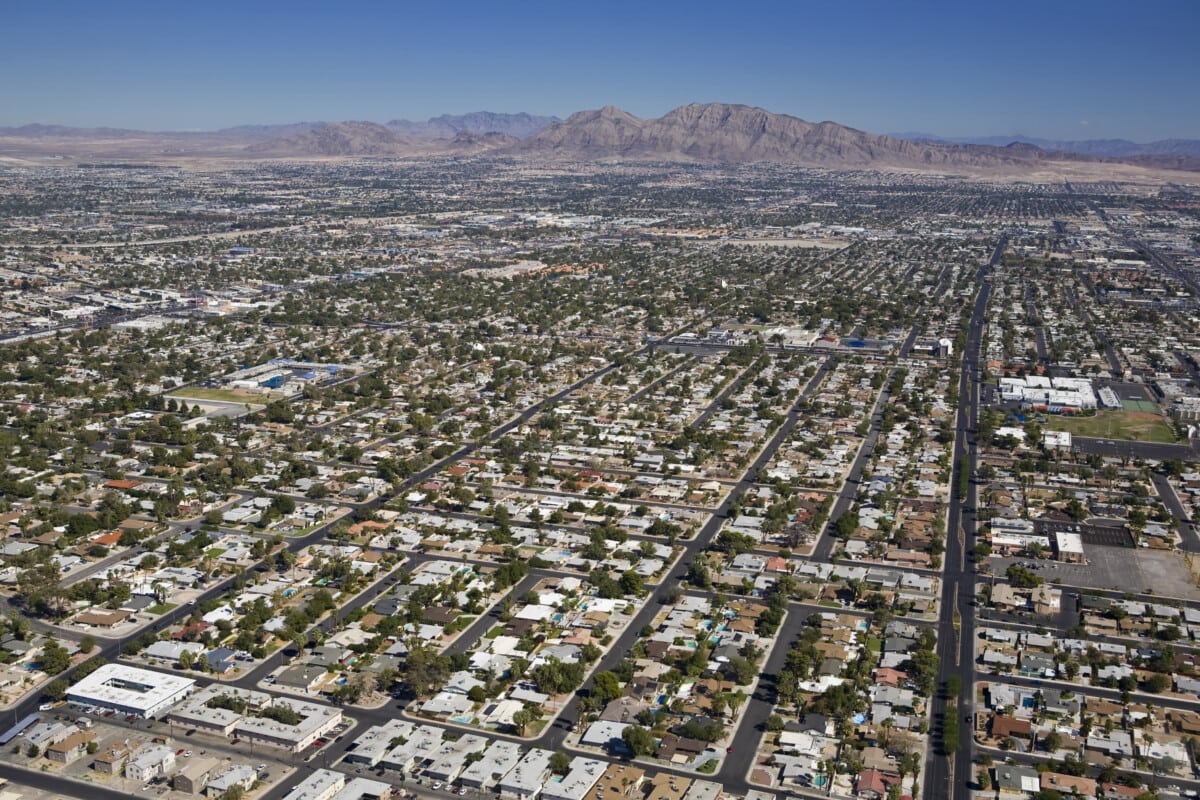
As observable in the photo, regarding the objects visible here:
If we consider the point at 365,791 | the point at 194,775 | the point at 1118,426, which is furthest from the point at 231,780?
the point at 1118,426

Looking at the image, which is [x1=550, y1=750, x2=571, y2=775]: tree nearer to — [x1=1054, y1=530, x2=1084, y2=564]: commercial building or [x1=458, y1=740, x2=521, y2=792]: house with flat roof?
[x1=458, y1=740, x2=521, y2=792]: house with flat roof

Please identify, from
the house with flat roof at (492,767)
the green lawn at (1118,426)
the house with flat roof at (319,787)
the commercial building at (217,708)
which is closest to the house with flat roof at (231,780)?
the house with flat roof at (319,787)

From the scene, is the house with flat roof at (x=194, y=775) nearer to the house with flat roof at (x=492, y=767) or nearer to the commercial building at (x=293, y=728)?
the commercial building at (x=293, y=728)

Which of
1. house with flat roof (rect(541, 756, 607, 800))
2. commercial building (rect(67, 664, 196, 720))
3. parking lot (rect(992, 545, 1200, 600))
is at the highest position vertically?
commercial building (rect(67, 664, 196, 720))

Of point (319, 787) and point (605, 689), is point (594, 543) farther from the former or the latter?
point (319, 787)

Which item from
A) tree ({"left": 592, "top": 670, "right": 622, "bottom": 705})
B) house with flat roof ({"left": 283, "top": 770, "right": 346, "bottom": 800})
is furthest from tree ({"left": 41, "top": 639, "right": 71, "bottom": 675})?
tree ({"left": 592, "top": 670, "right": 622, "bottom": 705})

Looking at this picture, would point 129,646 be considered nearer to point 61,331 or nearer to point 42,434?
point 42,434

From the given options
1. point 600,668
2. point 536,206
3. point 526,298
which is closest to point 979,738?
point 600,668
